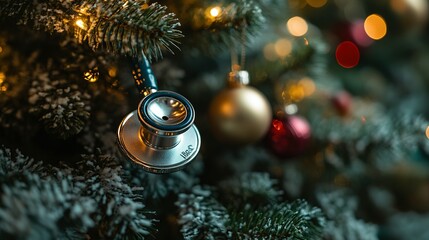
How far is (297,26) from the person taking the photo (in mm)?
856

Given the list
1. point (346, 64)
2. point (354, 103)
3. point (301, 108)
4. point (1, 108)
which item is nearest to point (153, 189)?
point (1, 108)

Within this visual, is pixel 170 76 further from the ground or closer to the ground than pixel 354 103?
closer to the ground

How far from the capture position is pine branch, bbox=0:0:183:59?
17.6 inches

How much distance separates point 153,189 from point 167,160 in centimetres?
9

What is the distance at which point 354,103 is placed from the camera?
0.89 metres

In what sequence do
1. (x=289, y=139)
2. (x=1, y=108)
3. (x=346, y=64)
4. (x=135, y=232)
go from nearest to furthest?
(x=135, y=232), (x=1, y=108), (x=289, y=139), (x=346, y=64)

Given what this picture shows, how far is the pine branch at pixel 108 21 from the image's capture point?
1.47 feet

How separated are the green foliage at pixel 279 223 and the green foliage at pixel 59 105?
0.21m

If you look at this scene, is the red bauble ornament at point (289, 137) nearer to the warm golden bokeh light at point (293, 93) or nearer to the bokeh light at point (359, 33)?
the warm golden bokeh light at point (293, 93)

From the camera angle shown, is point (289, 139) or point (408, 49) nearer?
point (289, 139)

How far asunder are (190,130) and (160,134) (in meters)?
0.07

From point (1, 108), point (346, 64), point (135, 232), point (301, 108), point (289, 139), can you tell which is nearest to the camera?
point (135, 232)

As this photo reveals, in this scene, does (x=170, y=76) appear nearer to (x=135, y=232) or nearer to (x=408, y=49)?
(x=135, y=232)

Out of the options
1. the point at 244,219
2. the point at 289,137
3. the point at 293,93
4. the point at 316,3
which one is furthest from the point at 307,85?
the point at 244,219
